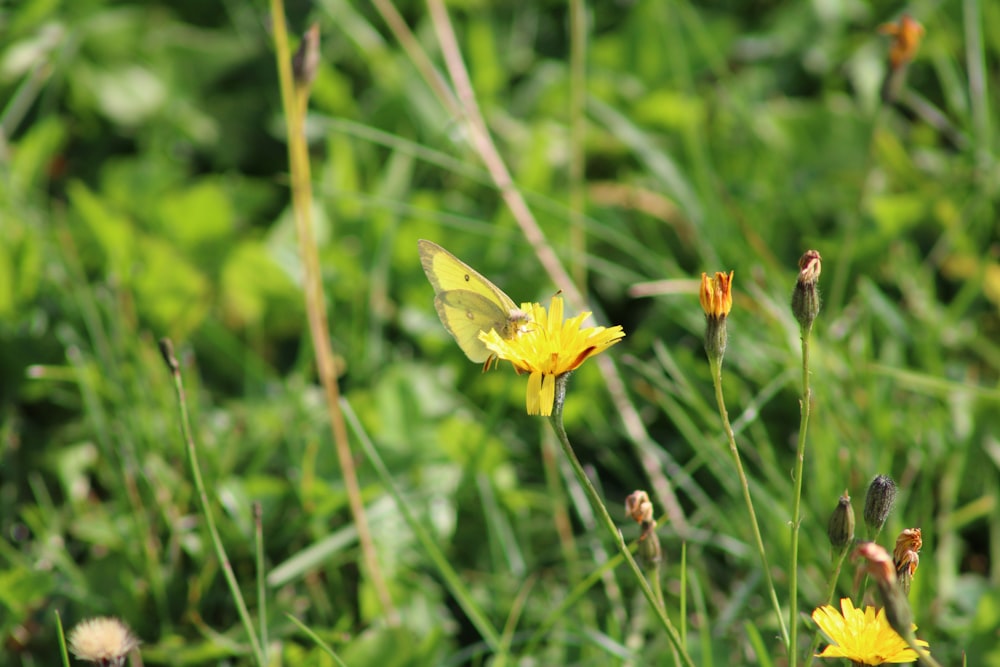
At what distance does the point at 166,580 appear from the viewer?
180 cm

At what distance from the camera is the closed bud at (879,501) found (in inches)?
44.8

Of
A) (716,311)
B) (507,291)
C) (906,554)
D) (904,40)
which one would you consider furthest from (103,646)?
(904,40)

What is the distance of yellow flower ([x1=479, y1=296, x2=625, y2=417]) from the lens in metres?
1.08

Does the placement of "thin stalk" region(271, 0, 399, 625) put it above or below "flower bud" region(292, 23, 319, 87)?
below

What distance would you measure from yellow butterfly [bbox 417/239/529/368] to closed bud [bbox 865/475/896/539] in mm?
442

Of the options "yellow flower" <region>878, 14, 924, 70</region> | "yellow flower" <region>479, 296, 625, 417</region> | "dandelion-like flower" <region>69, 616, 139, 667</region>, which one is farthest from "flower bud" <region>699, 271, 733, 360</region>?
"yellow flower" <region>878, 14, 924, 70</region>

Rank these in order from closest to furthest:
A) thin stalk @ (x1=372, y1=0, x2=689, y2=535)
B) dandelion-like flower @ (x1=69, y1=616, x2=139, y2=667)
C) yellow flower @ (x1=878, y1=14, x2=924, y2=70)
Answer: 1. dandelion-like flower @ (x1=69, y1=616, x2=139, y2=667)
2. yellow flower @ (x1=878, y1=14, x2=924, y2=70)
3. thin stalk @ (x1=372, y1=0, x2=689, y2=535)

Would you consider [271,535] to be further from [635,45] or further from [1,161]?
[635,45]

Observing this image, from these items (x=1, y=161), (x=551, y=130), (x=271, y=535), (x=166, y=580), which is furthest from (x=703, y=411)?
(x=1, y=161)

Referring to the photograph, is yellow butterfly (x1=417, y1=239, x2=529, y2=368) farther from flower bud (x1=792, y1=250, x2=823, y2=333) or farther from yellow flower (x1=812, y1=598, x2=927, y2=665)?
yellow flower (x1=812, y1=598, x2=927, y2=665)

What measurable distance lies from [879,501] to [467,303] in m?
0.55

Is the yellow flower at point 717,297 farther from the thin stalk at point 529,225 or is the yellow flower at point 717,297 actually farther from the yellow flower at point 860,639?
the thin stalk at point 529,225

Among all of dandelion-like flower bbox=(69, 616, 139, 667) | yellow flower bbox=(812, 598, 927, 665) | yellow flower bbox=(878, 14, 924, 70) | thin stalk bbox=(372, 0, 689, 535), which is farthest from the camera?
Answer: thin stalk bbox=(372, 0, 689, 535)

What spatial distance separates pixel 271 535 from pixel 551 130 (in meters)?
1.39
